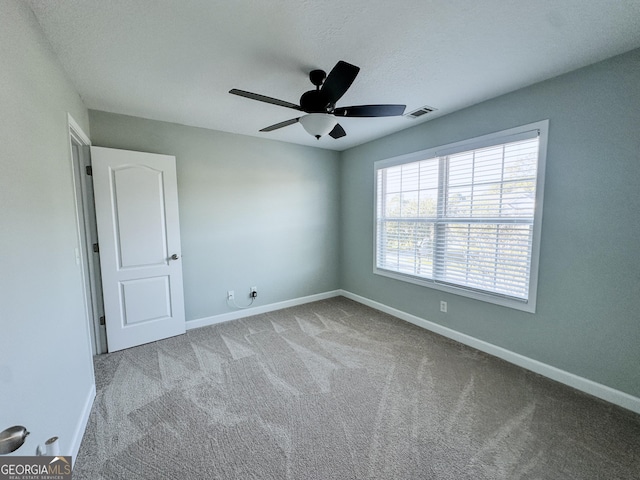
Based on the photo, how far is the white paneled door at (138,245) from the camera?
2672mm

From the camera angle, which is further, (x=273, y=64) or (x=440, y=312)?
(x=440, y=312)

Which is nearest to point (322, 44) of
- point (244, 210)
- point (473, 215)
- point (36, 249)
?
point (36, 249)

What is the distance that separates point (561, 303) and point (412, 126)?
2392mm

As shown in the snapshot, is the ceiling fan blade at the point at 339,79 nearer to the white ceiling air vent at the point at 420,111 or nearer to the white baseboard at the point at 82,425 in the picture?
the white ceiling air vent at the point at 420,111

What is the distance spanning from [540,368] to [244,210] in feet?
11.9

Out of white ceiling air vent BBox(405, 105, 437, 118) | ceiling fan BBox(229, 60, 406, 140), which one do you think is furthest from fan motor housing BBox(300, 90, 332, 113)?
white ceiling air vent BBox(405, 105, 437, 118)

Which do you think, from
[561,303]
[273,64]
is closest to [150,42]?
[273,64]

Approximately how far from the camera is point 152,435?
171cm

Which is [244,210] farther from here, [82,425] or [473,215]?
[473,215]

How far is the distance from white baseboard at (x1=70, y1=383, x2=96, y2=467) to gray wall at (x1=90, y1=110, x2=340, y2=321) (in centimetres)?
129

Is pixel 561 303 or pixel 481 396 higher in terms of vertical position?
pixel 561 303

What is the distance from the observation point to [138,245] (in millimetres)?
2840

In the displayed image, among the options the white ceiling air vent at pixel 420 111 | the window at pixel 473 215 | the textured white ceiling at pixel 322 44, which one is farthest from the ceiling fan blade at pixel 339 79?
the window at pixel 473 215

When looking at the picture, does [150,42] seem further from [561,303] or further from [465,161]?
[561,303]
